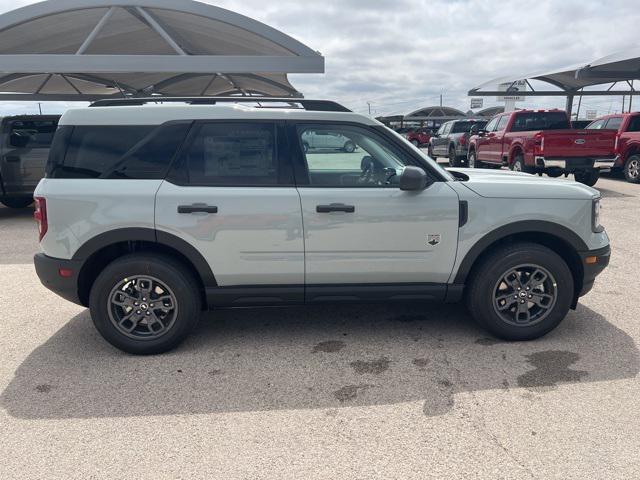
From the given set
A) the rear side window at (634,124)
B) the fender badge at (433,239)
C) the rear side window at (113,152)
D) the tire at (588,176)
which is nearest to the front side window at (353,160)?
the fender badge at (433,239)

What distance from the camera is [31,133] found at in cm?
919

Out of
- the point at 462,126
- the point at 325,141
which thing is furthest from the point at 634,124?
the point at 325,141

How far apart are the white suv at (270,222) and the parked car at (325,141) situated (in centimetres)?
3

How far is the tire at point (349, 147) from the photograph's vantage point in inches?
148

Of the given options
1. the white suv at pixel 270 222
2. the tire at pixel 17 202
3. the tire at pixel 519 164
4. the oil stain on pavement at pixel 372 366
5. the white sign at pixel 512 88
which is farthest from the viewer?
the white sign at pixel 512 88

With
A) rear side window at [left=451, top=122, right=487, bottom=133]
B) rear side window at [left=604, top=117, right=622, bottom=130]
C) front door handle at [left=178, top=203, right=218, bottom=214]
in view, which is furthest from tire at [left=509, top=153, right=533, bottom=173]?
front door handle at [left=178, top=203, right=218, bottom=214]

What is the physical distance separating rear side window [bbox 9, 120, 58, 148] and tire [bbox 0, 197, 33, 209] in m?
1.25

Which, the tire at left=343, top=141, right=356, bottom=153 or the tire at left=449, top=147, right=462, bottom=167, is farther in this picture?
the tire at left=449, top=147, right=462, bottom=167

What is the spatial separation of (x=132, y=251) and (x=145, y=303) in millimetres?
410

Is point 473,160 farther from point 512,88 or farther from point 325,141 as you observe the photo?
point 325,141

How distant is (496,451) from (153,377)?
2243mm

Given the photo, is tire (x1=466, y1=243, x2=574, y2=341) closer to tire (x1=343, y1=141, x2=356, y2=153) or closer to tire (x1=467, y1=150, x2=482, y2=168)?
tire (x1=343, y1=141, x2=356, y2=153)

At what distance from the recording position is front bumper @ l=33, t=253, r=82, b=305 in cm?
355

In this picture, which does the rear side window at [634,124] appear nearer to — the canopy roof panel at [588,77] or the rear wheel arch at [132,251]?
the canopy roof panel at [588,77]
